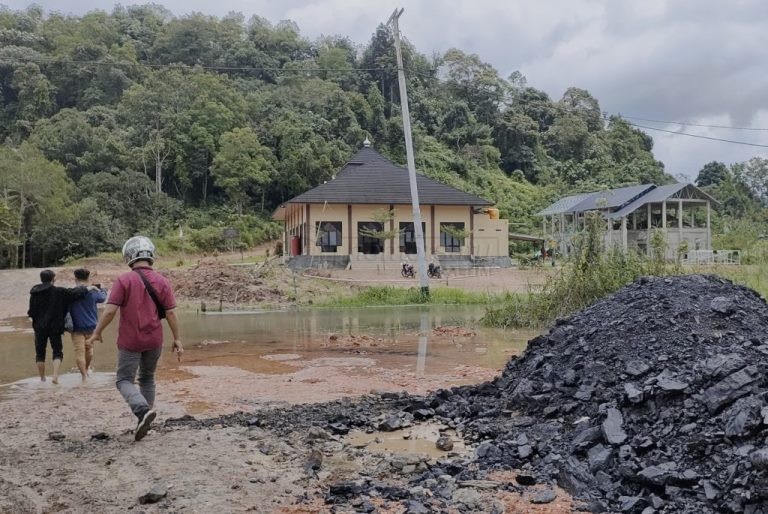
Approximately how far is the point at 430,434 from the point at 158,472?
2.40m

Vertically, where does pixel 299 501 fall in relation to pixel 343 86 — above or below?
below

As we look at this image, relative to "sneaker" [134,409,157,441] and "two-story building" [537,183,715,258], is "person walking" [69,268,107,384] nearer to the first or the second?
"sneaker" [134,409,157,441]

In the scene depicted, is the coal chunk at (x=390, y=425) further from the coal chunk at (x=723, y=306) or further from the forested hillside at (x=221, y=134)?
the forested hillside at (x=221, y=134)

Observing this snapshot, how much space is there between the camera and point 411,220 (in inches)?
1537

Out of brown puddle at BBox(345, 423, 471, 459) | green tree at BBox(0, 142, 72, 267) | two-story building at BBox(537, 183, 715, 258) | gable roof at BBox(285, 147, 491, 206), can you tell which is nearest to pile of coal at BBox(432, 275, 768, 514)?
brown puddle at BBox(345, 423, 471, 459)

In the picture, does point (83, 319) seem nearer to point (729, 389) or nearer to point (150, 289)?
point (150, 289)

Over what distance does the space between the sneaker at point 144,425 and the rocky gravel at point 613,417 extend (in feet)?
2.50

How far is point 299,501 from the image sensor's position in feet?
13.9

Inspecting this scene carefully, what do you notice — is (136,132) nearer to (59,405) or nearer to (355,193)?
(355,193)

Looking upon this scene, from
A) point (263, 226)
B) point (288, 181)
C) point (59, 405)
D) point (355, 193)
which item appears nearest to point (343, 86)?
point (288, 181)

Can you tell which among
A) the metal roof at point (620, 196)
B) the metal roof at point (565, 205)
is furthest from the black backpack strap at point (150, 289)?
the metal roof at point (565, 205)

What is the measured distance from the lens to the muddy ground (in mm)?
4195

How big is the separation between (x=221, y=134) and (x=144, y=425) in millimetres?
55109

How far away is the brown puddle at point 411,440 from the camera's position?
5.44 m
